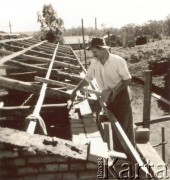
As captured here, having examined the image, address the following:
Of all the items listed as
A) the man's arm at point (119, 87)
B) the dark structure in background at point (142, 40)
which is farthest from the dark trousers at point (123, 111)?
the dark structure in background at point (142, 40)

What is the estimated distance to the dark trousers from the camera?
559 cm

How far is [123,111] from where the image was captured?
5.69 meters

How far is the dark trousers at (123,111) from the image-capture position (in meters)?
5.59

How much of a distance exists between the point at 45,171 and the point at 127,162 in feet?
3.57

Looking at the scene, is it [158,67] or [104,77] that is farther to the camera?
[158,67]

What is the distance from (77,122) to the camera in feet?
18.7

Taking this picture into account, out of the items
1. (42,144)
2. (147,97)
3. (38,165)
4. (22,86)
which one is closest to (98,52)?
(22,86)

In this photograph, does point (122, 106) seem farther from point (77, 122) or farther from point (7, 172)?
point (7, 172)

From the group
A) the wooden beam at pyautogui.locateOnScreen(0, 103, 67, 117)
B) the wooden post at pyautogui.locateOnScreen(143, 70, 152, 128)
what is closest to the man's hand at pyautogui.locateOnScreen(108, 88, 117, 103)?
the wooden beam at pyautogui.locateOnScreen(0, 103, 67, 117)

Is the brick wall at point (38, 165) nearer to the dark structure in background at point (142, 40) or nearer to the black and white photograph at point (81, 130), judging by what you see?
the black and white photograph at point (81, 130)

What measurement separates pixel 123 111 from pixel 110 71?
0.74 meters

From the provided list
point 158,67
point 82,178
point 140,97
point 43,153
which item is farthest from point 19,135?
point 158,67

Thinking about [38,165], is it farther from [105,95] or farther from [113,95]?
[105,95]

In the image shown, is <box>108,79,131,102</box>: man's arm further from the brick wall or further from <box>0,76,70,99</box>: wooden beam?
the brick wall
